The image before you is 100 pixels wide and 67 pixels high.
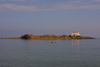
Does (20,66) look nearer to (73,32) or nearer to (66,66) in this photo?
(66,66)

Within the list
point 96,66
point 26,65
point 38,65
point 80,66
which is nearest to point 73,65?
point 80,66

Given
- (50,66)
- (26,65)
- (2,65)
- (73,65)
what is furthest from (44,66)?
(2,65)

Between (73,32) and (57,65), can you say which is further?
(73,32)

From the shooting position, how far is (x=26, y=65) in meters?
28.3

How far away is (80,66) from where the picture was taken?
1088 inches

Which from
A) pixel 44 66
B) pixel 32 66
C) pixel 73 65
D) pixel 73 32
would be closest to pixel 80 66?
pixel 73 65

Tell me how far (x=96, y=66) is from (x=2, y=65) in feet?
54.8

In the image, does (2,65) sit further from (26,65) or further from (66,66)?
(66,66)

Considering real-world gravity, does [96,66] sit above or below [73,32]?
below

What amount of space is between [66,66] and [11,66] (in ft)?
31.5

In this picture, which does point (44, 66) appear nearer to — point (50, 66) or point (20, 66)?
point (50, 66)

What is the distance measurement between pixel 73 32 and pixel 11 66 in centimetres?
17596

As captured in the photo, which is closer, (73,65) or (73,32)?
(73,65)

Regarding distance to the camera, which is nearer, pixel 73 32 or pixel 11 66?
pixel 11 66
